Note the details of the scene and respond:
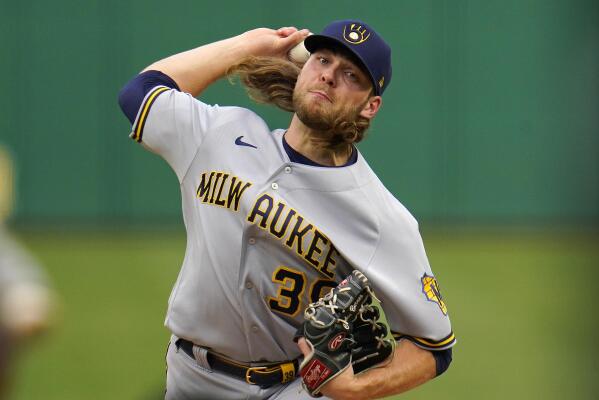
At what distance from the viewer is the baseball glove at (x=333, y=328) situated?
121 inches

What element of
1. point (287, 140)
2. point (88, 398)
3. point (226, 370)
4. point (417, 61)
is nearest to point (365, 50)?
point (287, 140)

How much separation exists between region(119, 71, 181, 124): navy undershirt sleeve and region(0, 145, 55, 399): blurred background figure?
2337 millimetres

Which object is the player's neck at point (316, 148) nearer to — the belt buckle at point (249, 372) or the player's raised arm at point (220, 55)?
the player's raised arm at point (220, 55)

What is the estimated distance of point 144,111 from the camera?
11.3 ft

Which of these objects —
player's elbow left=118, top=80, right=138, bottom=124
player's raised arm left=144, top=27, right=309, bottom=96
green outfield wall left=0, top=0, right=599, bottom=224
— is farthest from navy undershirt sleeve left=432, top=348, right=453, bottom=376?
green outfield wall left=0, top=0, right=599, bottom=224

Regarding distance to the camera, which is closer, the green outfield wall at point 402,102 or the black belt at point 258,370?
the black belt at point 258,370

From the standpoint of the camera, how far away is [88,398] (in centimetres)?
575

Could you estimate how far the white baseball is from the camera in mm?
3559

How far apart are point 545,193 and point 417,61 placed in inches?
68.1

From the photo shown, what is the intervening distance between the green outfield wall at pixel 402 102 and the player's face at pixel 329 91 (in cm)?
596

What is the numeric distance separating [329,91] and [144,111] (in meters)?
0.65

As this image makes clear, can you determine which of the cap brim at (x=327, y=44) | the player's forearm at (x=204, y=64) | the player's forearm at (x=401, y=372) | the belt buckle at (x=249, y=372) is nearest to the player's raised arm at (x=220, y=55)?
the player's forearm at (x=204, y=64)

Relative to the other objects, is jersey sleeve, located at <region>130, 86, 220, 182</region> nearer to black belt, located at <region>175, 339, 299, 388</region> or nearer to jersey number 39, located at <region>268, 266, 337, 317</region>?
jersey number 39, located at <region>268, 266, 337, 317</region>

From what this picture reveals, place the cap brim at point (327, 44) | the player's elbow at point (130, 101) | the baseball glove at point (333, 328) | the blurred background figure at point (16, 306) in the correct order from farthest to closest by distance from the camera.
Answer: the player's elbow at point (130, 101) → the cap brim at point (327, 44) → the baseball glove at point (333, 328) → the blurred background figure at point (16, 306)
